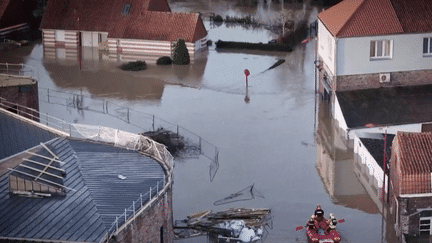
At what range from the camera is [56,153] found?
30703 mm

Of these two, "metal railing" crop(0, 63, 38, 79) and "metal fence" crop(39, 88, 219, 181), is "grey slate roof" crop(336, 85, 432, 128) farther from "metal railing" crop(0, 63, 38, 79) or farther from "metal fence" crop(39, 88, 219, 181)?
"metal railing" crop(0, 63, 38, 79)

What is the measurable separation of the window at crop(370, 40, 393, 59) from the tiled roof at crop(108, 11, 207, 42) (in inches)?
653

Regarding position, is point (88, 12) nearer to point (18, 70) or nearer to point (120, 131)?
point (18, 70)

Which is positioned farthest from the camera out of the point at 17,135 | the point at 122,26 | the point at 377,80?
the point at 122,26

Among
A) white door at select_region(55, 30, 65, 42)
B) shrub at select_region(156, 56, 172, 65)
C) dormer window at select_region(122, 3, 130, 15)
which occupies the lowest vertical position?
shrub at select_region(156, 56, 172, 65)

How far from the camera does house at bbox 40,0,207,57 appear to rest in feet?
199

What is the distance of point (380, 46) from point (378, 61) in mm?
774

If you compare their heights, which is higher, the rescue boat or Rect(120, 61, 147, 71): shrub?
Rect(120, 61, 147, 71): shrub

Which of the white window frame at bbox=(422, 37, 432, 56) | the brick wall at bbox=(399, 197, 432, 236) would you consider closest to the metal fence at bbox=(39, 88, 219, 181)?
the brick wall at bbox=(399, 197, 432, 236)

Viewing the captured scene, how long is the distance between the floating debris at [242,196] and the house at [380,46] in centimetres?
1066

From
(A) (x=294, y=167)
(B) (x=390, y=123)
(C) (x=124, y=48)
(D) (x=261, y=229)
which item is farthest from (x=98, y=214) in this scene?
(C) (x=124, y=48)

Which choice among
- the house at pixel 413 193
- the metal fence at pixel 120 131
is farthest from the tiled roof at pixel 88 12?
the house at pixel 413 193

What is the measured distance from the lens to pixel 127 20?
2436 inches

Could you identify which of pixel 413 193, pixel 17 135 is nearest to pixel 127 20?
pixel 17 135
